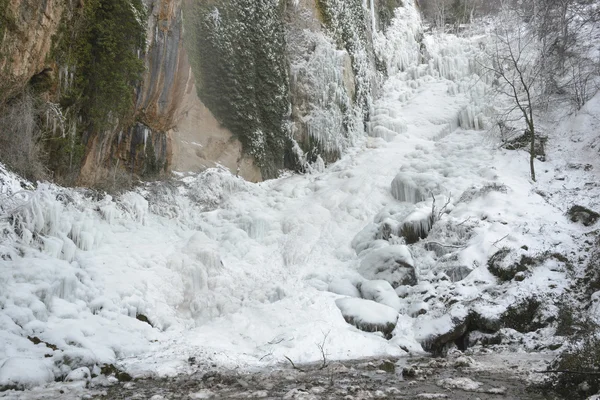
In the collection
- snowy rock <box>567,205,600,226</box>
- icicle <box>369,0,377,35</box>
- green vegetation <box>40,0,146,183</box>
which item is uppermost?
icicle <box>369,0,377,35</box>

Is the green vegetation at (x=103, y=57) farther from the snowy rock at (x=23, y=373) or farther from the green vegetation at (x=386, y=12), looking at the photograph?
the green vegetation at (x=386, y=12)

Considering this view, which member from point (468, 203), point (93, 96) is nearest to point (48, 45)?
point (93, 96)

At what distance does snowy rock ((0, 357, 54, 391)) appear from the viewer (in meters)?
5.27

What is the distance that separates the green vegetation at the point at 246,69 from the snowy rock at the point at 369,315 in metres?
6.75

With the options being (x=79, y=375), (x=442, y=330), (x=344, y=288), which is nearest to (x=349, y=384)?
(x=442, y=330)

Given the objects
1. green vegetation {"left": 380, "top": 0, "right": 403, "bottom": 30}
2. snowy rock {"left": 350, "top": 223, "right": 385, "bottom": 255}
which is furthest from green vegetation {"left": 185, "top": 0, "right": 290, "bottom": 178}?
green vegetation {"left": 380, "top": 0, "right": 403, "bottom": 30}

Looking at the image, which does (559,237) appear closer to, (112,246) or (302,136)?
(302,136)

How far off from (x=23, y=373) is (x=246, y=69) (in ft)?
35.3

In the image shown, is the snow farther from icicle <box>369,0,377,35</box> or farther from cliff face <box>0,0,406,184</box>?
icicle <box>369,0,377,35</box>

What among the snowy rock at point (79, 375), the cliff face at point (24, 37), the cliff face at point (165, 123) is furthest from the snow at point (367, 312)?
the cliff face at point (24, 37)

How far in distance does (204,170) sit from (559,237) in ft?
29.6

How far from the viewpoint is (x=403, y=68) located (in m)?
23.8

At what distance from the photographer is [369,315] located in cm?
869

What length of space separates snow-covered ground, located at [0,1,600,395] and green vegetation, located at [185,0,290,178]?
1613 mm
